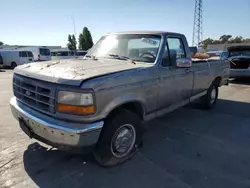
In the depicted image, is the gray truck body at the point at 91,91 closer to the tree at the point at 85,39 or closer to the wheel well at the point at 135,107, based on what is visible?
the wheel well at the point at 135,107

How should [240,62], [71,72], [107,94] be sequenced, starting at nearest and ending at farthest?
[107,94]
[71,72]
[240,62]

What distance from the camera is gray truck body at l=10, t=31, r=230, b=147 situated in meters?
3.01

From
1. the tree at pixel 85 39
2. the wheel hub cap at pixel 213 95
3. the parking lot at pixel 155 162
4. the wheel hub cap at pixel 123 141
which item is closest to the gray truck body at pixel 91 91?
the wheel hub cap at pixel 123 141

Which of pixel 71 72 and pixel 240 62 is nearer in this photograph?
pixel 71 72

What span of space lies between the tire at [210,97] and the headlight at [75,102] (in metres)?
4.37

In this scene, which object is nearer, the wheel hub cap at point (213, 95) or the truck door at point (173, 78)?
the truck door at point (173, 78)

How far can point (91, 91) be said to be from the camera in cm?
297

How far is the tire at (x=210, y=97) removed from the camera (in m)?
6.60

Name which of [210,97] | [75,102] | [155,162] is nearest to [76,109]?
[75,102]

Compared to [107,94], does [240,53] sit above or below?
above

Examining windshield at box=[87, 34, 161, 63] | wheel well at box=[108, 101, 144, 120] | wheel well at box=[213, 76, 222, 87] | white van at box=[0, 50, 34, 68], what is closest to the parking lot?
wheel well at box=[108, 101, 144, 120]

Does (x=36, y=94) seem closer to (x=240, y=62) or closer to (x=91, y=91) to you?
(x=91, y=91)

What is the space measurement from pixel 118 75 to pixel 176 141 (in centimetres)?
191

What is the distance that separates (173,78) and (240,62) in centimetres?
808
